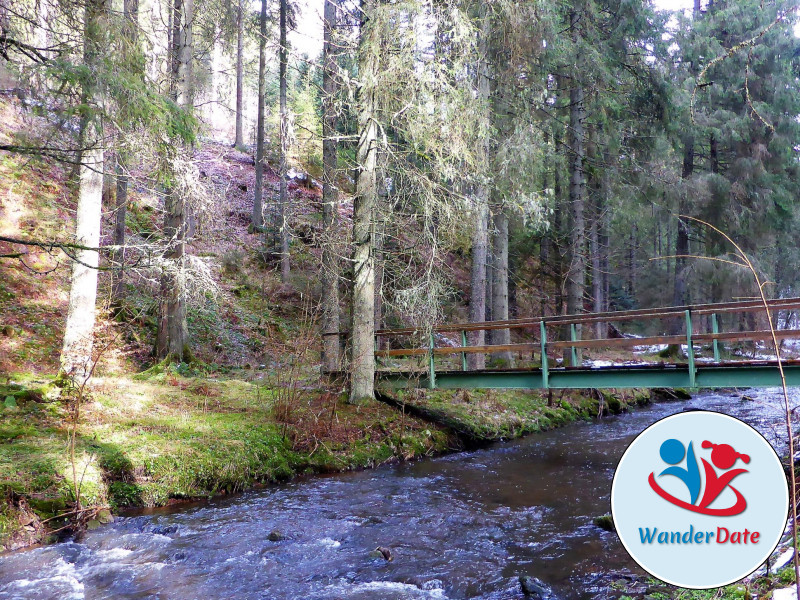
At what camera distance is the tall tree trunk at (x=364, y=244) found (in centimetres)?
985

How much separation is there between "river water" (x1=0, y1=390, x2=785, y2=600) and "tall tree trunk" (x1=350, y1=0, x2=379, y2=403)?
7.49 feet

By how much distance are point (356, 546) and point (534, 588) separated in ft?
6.46

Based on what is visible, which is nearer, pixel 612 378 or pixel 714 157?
pixel 612 378

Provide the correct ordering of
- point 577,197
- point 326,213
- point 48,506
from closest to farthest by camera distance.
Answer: point 48,506 < point 326,213 < point 577,197

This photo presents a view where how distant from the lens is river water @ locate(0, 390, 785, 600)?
16.3 feet

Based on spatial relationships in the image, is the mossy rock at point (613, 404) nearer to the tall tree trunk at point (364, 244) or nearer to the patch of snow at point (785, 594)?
the tall tree trunk at point (364, 244)

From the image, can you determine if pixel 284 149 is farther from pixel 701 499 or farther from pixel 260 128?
pixel 260 128

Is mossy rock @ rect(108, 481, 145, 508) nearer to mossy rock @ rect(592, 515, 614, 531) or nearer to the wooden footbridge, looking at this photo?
the wooden footbridge

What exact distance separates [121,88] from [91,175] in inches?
122

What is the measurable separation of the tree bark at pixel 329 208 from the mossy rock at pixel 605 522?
5418 millimetres

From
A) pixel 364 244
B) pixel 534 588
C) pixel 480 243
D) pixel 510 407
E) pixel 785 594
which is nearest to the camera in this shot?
pixel 785 594

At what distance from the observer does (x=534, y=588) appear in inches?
190

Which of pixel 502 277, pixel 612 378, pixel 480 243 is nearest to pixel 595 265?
pixel 502 277

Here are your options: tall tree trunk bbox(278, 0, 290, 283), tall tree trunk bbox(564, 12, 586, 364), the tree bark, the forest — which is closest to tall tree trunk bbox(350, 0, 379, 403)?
A: the forest
